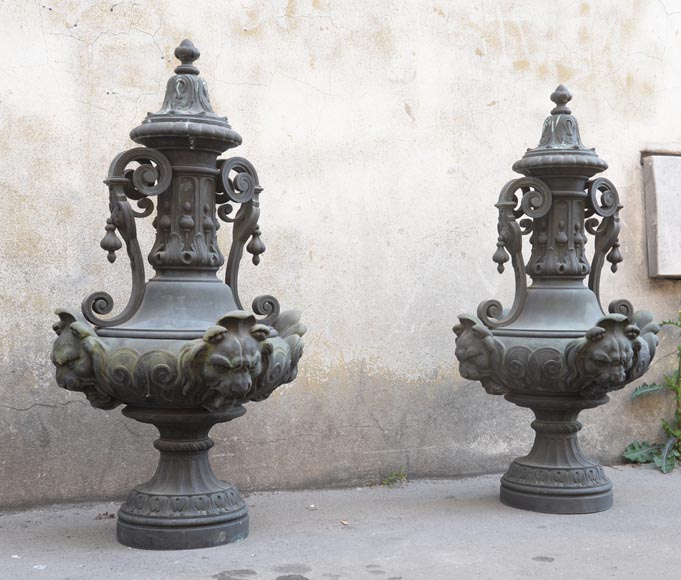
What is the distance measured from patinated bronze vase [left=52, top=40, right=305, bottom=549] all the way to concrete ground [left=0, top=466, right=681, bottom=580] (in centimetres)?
17

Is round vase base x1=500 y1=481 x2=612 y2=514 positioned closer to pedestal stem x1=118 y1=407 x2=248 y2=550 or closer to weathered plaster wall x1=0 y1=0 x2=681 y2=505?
weathered plaster wall x1=0 y1=0 x2=681 y2=505

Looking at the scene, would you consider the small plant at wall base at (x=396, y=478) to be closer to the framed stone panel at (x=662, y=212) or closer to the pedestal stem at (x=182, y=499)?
the pedestal stem at (x=182, y=499)

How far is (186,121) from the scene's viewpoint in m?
3.56

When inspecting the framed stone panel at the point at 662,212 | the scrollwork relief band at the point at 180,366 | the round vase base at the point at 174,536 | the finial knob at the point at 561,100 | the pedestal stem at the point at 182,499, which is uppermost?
the finial knob at the point at 561,100

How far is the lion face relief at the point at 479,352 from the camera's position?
13.5ft

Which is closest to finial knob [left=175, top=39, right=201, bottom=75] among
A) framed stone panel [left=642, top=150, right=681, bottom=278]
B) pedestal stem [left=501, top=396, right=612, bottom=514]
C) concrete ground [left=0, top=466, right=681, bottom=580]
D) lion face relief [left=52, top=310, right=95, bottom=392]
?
lion face relief [left=52, top=310, right=95, bottom=392]

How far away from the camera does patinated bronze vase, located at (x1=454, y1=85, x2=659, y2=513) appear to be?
13.4 ft

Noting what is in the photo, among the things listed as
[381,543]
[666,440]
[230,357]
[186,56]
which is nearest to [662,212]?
[666,440]

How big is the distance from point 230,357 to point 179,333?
0.89 feet

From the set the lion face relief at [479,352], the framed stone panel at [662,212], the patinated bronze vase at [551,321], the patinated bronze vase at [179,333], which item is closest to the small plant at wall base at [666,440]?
the framed stone panel at [662,212]

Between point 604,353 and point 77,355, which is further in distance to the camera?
point 604,353

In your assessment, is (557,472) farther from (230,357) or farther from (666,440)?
(230,357)

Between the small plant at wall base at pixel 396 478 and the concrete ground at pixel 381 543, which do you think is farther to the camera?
the small plant at wall base at pixel 396 478

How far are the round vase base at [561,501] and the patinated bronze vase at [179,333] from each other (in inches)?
50.8
